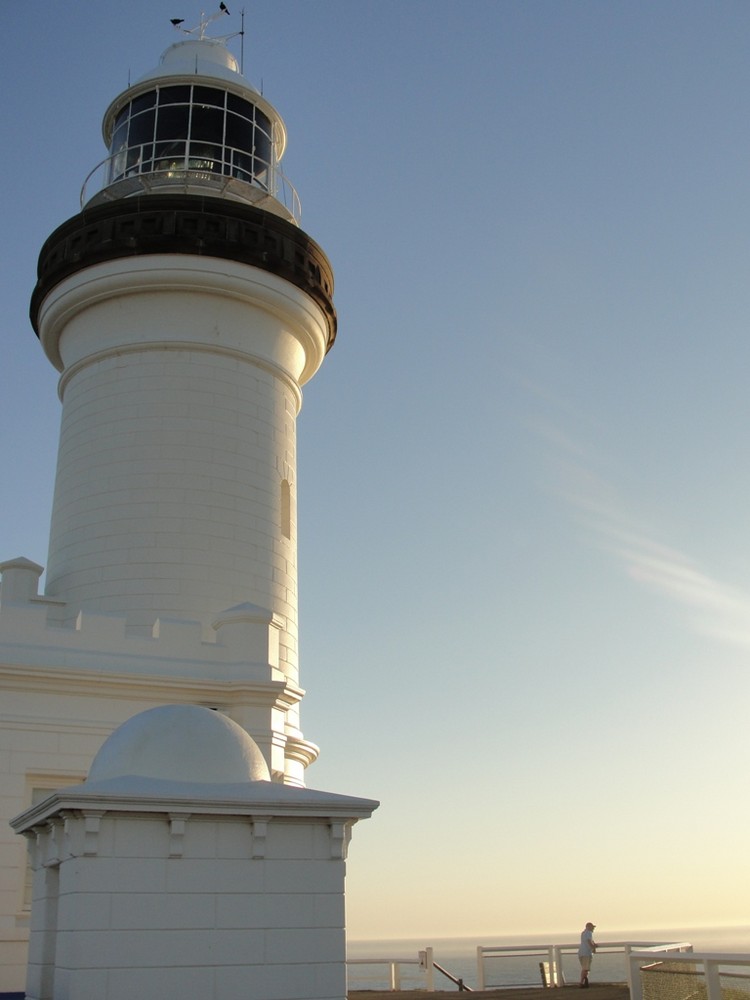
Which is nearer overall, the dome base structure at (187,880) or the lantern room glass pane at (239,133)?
the dome base structure at (187,880)

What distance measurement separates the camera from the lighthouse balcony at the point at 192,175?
1861cm

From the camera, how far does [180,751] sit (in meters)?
8.88

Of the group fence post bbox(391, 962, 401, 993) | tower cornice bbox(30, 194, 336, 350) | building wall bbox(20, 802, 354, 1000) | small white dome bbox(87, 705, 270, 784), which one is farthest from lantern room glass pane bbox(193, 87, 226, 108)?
fence post bbox(391, 962, 401, 993)

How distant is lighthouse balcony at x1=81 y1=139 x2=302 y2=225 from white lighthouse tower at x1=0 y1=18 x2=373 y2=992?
1.8 inches

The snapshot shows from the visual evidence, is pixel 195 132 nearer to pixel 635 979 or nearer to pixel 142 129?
pixel 142 129

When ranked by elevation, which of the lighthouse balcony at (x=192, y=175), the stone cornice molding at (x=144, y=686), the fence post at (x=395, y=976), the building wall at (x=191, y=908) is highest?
the lighthouse balcony at (x=192, y=175)

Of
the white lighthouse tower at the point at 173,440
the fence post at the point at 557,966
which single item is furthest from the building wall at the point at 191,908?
the fence post at the point at 557,966

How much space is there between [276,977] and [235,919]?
0.56m

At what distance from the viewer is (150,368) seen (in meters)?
17.0

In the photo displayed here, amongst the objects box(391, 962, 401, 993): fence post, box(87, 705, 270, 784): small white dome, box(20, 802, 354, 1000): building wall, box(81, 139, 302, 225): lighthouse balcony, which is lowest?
box(391, 962, 401, 993): fence post

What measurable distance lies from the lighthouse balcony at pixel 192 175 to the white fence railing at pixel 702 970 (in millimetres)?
13186

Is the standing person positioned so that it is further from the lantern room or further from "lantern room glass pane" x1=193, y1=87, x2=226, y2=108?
"lantern room glass pane" x1=193, y1=87, x2=226, y2=108

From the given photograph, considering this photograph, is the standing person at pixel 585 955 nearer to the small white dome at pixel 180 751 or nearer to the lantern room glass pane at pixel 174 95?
the small white dome at pixel 180 751

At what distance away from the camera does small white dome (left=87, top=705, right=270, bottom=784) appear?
28.7 feet
